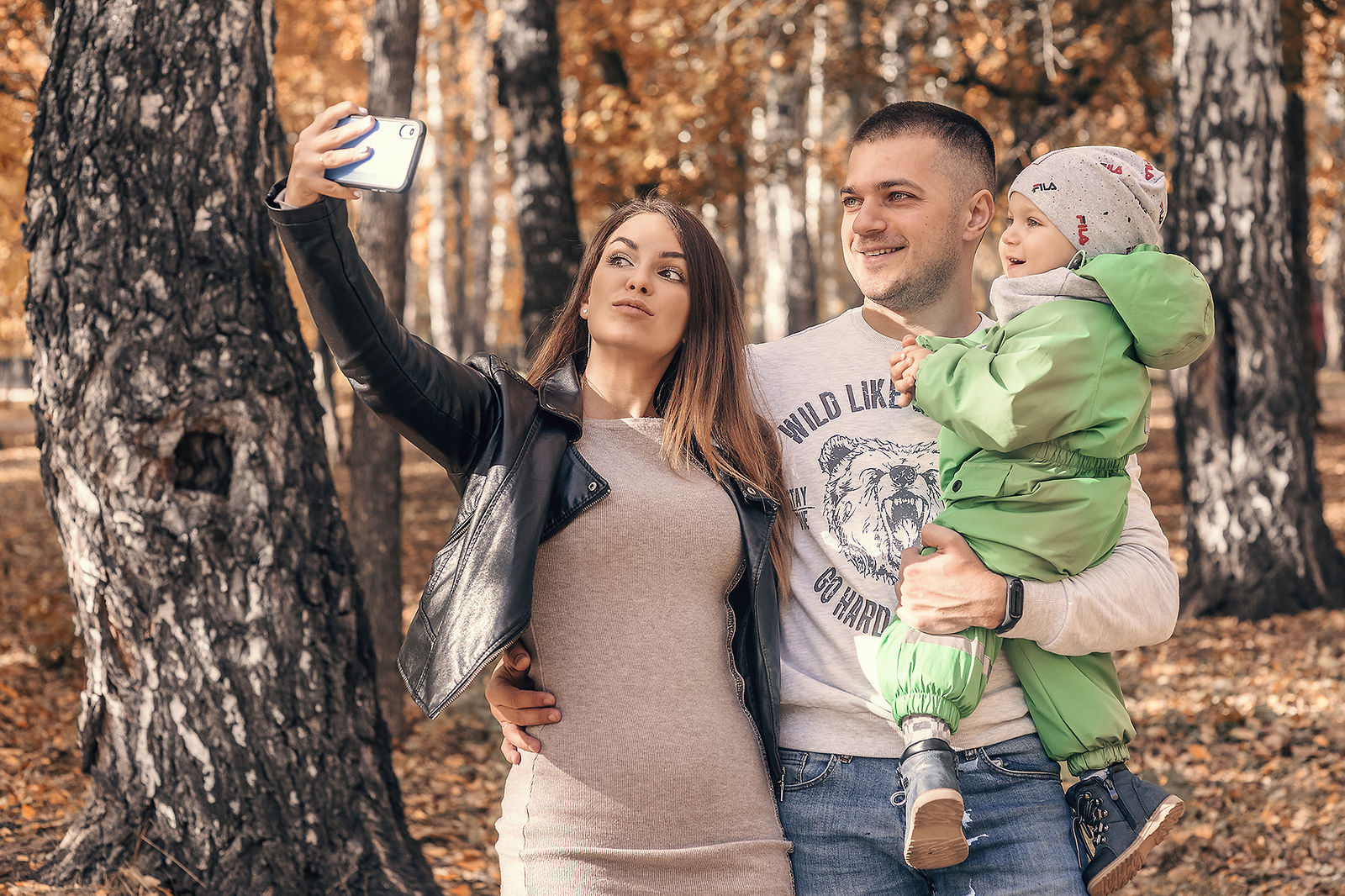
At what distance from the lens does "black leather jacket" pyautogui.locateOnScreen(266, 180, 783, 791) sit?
7.20ft

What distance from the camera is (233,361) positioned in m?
3.34

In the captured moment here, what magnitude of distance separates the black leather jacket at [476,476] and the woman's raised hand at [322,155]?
0.13ft

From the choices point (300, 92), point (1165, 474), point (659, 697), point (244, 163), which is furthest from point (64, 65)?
point (300, 92)

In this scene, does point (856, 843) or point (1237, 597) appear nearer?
point (856, 843)

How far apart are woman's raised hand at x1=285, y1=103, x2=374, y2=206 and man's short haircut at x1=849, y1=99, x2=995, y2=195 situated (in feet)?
4.39

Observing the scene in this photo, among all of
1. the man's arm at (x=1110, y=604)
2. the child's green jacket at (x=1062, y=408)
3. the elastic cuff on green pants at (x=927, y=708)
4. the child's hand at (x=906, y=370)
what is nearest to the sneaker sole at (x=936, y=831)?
the elastic cuff on green pants at (x=927, y=708)

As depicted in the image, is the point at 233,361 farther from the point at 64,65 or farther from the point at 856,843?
the point at 856,843

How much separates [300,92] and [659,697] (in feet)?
68.8

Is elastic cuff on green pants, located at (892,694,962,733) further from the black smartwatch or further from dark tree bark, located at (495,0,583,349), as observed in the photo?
dark tree bark, located at (495,0,583,349)

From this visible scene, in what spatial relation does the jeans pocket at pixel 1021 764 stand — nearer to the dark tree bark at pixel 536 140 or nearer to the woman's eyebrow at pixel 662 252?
the woman's eyebrow at pixel 662 252

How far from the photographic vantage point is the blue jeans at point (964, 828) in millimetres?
2314

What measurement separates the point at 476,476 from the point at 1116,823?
5.04 ft

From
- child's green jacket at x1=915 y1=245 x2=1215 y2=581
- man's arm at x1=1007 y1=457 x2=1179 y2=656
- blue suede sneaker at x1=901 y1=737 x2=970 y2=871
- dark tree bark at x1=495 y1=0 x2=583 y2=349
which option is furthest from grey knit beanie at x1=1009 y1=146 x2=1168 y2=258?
dark tree bark at x1=495 y1=0 x2=583 y2=349

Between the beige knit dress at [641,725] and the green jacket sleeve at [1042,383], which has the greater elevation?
the green jacket sleeve at [1042,383]
